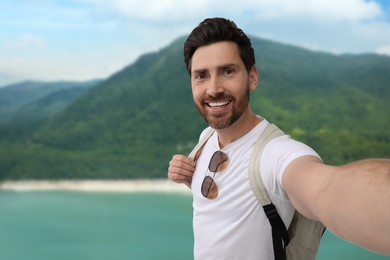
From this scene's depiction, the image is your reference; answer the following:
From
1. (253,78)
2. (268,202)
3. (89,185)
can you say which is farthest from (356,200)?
(89,185)

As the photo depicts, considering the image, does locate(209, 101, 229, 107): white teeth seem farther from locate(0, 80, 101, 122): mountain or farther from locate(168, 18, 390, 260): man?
locate(0, 80, 101, 122): mountain

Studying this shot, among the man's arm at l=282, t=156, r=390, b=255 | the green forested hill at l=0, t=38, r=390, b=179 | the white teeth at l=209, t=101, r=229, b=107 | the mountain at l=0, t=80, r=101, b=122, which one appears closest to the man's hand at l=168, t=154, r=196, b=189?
the white teeth at l=209, t=101, r=229, b=107

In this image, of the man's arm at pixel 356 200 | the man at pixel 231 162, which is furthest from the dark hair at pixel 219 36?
the man's arm at pixel 356 200

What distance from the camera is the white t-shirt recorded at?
3.38 ft

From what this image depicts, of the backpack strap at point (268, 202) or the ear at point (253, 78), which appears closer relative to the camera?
the backpack strap at point (268, 202)

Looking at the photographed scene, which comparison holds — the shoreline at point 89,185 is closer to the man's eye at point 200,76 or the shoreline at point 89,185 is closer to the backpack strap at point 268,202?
the man's eye at point 200,76

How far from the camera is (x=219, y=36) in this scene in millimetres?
1205

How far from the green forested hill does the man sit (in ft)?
70.3

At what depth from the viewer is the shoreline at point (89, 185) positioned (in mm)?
21266

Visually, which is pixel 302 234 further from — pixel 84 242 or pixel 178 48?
pixel 178 48

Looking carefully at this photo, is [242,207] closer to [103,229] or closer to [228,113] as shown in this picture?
[228,113]

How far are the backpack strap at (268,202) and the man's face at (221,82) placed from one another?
0.41 ft

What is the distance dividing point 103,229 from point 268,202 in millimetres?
14010

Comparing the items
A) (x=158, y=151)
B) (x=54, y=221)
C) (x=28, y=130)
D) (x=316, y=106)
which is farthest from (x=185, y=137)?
(x=54, y=221)
